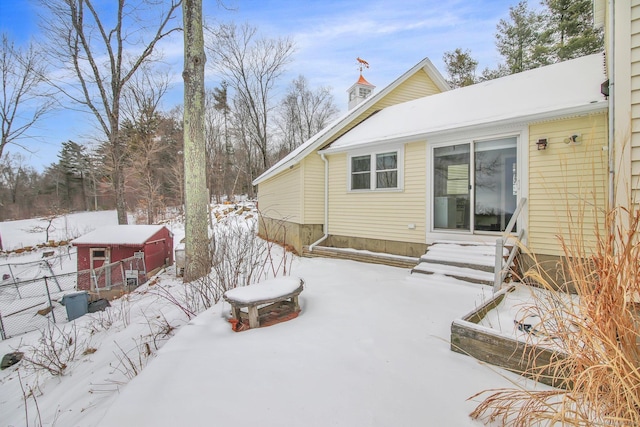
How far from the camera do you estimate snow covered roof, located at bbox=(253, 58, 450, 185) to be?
8.38 metres

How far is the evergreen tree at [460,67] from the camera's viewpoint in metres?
18.2

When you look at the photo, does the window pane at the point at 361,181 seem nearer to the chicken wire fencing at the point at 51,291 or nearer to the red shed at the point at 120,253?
the chicken wire fencing at the point at 51,291

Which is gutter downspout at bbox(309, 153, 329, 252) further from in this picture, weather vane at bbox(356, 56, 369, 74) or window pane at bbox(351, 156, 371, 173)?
weather vane at bbox(356, 56, 369, 74)

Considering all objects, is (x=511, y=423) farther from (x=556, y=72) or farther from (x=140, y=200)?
(x=140, y=200)

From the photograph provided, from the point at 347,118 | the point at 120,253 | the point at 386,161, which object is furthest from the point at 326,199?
the point at 120,253

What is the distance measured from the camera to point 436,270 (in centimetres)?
519

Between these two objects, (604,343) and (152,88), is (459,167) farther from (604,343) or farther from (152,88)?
(152,88)

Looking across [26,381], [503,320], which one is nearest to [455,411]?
[503,320]

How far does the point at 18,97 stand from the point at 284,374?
852 inches

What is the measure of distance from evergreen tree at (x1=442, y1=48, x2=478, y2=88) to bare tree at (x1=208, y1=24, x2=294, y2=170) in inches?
480

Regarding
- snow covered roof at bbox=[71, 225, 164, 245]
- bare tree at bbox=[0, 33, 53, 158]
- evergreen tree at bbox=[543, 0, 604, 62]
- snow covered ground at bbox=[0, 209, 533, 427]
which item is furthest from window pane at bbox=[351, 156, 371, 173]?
bare tree at bbox=[0, 33, 53, 158]

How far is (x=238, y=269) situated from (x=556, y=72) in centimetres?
805

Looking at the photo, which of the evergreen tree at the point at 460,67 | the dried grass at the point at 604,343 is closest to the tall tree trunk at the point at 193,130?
the dried grass at the point at 604,343

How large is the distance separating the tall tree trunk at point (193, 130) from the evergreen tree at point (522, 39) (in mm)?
17539
